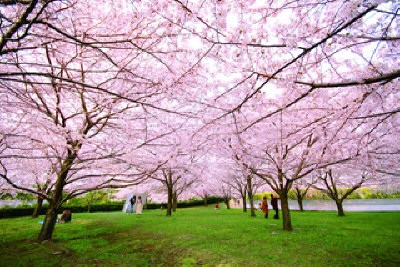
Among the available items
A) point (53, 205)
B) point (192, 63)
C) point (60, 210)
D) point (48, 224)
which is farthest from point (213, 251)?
point (60, 210)

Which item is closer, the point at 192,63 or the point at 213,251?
the point at 192,63

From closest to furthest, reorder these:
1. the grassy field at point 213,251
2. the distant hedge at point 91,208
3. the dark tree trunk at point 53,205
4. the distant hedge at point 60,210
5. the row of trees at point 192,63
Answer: the row of trees at point 192,63 < the grassy field at point 213,251 < the dark tree trunk at point 53,205 < the distant hedge at point 60,210 < the distant hedge at point 91,208

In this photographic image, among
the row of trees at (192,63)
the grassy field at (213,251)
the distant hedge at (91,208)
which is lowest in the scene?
the distant hedge at (91,208)

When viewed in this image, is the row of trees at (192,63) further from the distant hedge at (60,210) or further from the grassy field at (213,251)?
the distant hedge at (60,210)

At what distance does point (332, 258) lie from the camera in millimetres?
4914

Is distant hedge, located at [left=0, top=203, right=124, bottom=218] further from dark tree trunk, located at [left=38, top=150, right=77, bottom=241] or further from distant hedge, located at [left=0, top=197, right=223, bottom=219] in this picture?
dark tree trunk, located at [left=38, top=150, right=77, bottom=241]

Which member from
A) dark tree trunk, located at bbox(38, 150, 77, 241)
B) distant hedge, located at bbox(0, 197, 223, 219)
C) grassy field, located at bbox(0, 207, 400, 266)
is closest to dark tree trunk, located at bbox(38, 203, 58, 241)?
dark tree trunk, located at bbox(38, 150, 77, 241)

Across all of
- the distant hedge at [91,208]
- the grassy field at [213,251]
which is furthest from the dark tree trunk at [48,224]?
the distant hedge at [91,208]

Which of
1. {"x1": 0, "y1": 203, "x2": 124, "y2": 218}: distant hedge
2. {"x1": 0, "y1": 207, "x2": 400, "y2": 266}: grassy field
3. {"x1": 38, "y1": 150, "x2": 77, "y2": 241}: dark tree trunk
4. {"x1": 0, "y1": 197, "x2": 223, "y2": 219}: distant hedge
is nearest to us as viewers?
{"x1": 0, "y1": 207, "x2": 400, "y2": 266}: grassy field

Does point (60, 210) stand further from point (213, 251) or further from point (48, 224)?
point (213, 251)

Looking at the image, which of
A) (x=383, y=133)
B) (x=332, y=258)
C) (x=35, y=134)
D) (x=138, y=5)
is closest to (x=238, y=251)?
(x=332, y=258)

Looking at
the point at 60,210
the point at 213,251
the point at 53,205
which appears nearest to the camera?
the point at 213,251

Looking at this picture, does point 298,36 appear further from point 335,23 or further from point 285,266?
point 285,266

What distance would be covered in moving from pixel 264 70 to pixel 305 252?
4776 millimetres
